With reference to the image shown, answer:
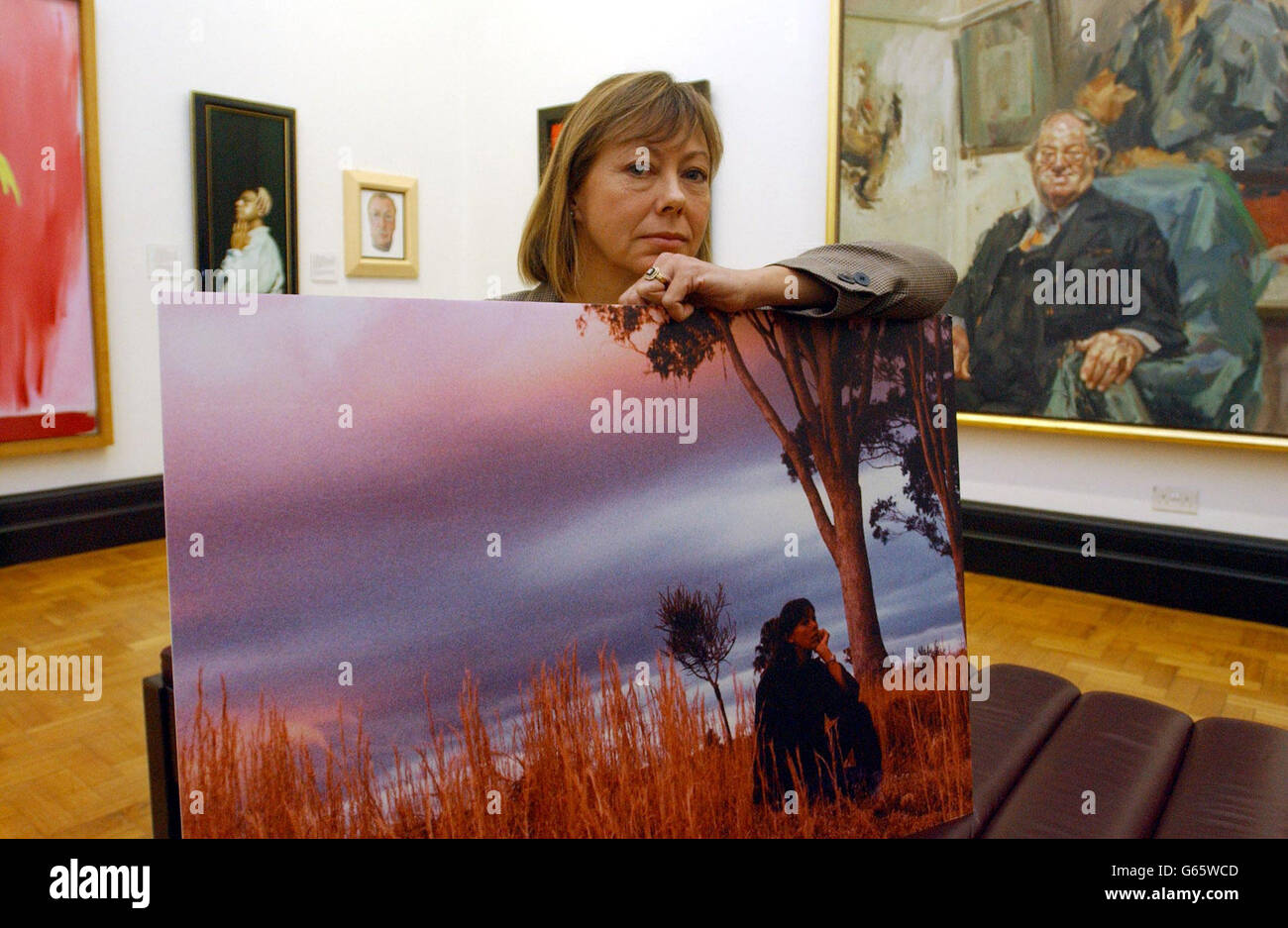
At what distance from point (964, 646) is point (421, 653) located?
758 mm

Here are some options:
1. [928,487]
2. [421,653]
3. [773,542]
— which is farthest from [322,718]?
[928,487]

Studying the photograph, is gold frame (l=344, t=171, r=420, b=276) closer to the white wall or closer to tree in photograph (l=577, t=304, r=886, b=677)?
the white wall

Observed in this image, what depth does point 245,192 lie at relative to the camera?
5395 millimetres

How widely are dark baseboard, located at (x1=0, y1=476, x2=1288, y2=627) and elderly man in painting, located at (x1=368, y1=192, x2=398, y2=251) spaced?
7.15 feet

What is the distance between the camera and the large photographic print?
0.86m

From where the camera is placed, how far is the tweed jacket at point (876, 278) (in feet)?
3.75

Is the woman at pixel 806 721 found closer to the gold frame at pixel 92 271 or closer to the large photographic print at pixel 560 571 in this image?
Result: the large photographic print at pixel 560 571

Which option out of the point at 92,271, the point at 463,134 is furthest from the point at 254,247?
the point at 463,134

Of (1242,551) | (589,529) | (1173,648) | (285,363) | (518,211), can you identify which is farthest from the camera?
(518,211)

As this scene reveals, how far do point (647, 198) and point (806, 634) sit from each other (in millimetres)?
788

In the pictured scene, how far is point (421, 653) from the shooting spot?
93 centimetres

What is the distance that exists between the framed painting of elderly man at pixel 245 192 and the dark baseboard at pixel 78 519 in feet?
4.21

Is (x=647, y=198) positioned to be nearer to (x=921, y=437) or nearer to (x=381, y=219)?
(x=921, y=437)
